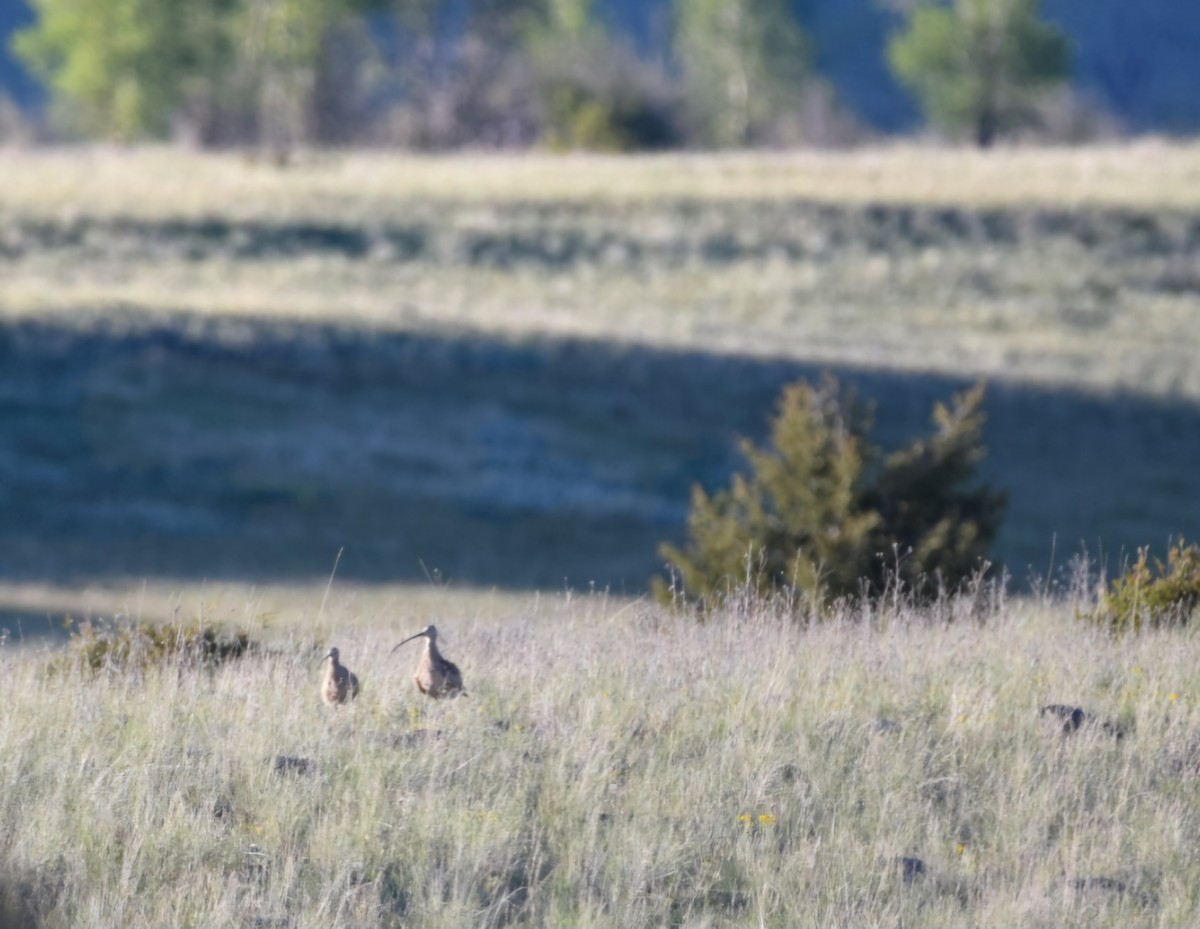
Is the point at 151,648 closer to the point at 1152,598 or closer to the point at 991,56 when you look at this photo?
the point at 1152,598

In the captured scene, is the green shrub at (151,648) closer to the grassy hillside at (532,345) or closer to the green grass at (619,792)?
the green grass at (619,792)

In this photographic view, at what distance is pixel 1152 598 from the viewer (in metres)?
9.16

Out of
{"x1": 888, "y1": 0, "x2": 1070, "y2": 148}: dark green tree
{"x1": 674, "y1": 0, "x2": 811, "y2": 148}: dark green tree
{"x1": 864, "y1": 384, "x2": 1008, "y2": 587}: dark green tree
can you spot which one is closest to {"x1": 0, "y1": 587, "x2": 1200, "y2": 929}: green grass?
{"x1": 864, "y1": 384, "x2": 1008, "y2": 587}: dark green tree

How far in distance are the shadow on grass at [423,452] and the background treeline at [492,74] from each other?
34074mm

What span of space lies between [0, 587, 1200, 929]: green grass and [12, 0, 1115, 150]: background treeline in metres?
55.8

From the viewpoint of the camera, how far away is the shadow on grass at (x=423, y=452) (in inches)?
878

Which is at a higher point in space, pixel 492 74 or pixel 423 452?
pixel 492 74

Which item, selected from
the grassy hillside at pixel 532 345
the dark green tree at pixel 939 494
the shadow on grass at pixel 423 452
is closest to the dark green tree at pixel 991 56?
the grassy hillside at pixel 532 345

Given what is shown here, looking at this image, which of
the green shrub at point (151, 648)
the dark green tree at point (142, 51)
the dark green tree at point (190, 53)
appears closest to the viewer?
the green shrub at point (151, 648)

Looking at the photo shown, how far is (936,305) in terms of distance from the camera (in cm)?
3762

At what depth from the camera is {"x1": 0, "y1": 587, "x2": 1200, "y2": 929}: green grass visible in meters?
5.23

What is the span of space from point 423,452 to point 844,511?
1386 cm

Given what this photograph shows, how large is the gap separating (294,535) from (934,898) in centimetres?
1829

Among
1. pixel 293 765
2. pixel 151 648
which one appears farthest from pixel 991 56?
pixel 293 765
